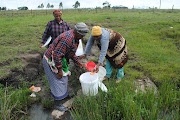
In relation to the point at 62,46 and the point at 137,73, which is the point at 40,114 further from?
the point at 137,73

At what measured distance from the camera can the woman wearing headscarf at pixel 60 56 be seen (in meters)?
2.24

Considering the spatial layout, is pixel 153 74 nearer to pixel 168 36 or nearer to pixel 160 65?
pixel 160 65

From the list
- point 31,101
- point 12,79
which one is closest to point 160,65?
point 31,101

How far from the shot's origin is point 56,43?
91.0 inches

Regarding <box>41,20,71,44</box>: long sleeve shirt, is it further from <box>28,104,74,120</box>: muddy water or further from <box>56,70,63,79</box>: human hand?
<box>28,104,74,120</box>: muddy water

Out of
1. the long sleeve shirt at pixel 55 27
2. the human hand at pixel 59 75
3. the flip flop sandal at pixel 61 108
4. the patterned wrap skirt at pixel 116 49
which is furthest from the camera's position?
the long sleeve shirt at pixel 55 27

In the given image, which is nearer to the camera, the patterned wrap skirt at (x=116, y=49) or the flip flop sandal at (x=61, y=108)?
the flip flop sandal at (x=61, y=108)

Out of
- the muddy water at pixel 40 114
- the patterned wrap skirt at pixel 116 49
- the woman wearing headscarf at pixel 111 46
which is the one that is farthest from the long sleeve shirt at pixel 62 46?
the muddy water at pixel 40 114

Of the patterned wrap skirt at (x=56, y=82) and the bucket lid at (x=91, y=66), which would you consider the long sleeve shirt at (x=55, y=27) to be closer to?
the patterned wrap skirt at (x=56, y=82)

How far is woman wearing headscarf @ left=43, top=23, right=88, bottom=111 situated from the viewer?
2.24 meters

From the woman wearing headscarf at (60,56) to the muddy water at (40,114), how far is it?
7.9 inches

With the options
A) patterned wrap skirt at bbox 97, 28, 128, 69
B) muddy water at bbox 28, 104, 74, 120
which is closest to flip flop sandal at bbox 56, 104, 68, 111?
muddy water at bbox 28, 104, 74, 120

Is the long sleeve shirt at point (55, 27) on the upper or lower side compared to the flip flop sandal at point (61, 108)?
upper

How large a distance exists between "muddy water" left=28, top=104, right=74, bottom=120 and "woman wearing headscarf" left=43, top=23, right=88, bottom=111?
0.66 feet
